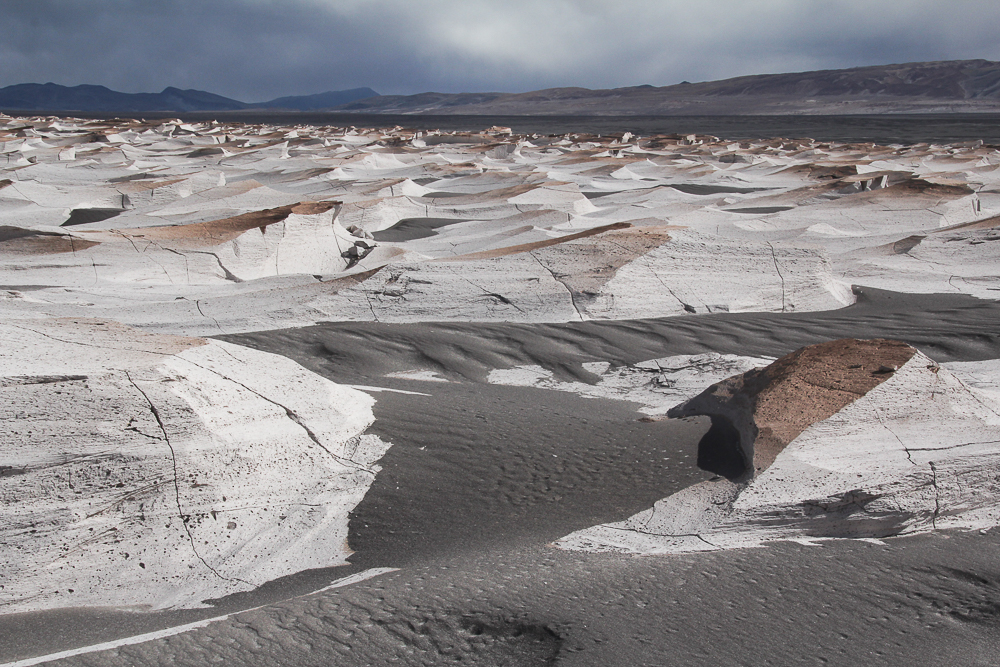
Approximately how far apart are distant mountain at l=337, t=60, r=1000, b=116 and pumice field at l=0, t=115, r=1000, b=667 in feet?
282

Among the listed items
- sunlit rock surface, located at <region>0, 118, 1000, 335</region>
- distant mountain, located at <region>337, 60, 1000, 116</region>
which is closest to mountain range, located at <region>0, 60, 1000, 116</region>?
distant mountain, located at <region>337, 60, 1000, 116</region>

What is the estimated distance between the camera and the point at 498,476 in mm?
3730

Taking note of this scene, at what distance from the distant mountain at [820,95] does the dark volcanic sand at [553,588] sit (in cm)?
8868

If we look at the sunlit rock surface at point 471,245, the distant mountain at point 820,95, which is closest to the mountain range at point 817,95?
the distant mountain at point 820,95

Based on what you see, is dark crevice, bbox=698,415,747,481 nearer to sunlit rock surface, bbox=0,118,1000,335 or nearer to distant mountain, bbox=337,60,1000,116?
sunlit rock surface, bbox=0,118,1000,335

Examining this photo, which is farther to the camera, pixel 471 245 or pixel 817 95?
pixel 817 95

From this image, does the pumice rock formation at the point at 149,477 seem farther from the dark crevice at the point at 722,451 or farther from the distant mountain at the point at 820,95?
the distant mountain at the point at 820,95

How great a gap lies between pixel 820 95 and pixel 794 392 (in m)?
120

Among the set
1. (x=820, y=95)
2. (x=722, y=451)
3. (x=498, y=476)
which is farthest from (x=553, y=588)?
(x=820, y=95)

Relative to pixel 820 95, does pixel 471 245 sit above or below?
below

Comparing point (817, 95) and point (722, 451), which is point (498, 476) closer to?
point (722, 451)

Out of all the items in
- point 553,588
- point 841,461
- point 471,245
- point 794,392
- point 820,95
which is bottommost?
point 553,588

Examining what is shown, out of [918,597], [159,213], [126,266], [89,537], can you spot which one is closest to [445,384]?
[89,537]

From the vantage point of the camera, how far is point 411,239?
12.8 m
